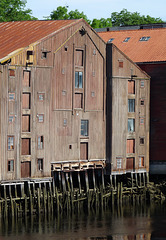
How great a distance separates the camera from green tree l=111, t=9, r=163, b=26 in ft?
495

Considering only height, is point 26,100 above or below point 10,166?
above

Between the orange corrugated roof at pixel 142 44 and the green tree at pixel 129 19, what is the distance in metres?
56.5

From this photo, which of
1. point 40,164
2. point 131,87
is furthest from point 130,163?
point 40,164

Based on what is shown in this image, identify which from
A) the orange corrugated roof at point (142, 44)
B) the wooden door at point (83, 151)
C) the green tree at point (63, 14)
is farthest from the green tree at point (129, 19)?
the wooden door at point (83, 151)

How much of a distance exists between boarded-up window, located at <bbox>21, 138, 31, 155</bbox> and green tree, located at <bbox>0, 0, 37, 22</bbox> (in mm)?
58316

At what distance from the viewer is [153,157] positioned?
85.2 m

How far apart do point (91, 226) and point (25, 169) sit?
856 centimetres

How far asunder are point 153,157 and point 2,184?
21.9 metres

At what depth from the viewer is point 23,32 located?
77.9 meters

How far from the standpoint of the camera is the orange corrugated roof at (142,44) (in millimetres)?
86375

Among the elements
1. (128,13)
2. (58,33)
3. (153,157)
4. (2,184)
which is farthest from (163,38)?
(128,13)

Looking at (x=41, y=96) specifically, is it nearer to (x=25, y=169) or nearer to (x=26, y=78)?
(x=26, y=78)

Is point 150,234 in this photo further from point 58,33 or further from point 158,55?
point 158,55

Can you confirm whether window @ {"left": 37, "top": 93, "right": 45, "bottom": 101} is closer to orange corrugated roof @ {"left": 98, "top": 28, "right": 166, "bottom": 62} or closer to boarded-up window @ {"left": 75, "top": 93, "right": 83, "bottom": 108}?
boarded-up window @ {"left": 75, "top": 93, "right": 83, "bottom": 108}
